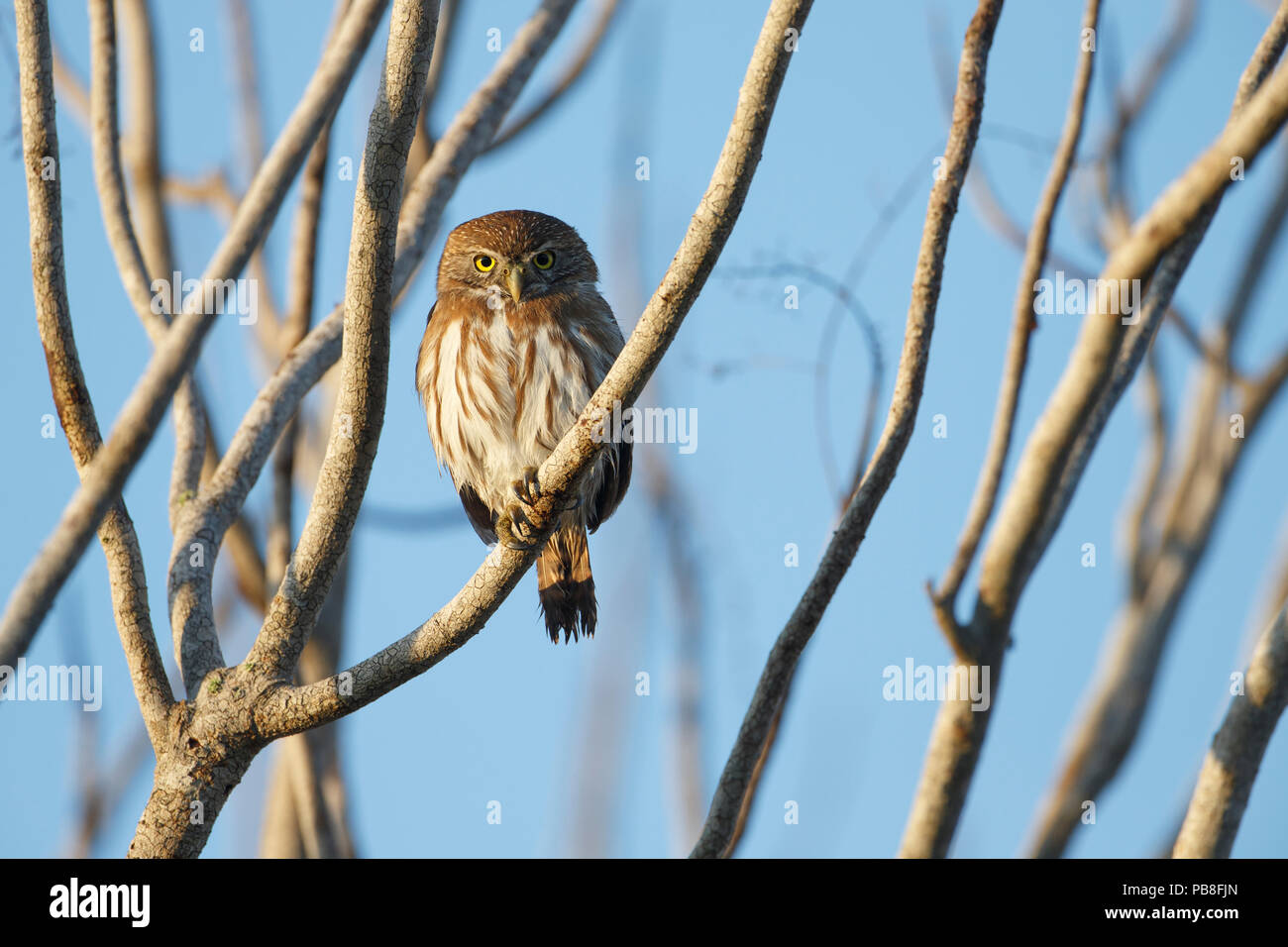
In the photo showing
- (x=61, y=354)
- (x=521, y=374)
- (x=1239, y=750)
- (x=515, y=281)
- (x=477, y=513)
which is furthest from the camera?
(x=477, y=513)

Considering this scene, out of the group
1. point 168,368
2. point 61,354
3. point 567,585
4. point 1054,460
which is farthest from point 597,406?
point 567,585

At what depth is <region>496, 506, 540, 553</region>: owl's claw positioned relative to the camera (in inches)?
157

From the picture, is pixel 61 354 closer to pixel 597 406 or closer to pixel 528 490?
pixel 528 490

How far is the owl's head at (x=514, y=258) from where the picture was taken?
21.9ft

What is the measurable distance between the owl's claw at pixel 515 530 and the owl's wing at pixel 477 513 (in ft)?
8.80

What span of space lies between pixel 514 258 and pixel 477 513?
1.47 metres

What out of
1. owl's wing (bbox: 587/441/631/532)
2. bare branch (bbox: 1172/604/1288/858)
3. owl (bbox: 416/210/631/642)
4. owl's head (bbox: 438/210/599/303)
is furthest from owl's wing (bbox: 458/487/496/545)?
bare branch (bbox: 1172/604/1288/858)

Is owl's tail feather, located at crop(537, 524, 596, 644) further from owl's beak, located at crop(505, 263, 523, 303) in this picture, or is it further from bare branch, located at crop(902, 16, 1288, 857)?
bare branch, located at crop(902, 16, 1288, 857)

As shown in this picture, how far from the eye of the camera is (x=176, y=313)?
18.9 ft

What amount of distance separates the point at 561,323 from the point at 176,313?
6.18ft

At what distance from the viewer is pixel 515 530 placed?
4090 mm

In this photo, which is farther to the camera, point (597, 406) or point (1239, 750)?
point (1239, 750)
